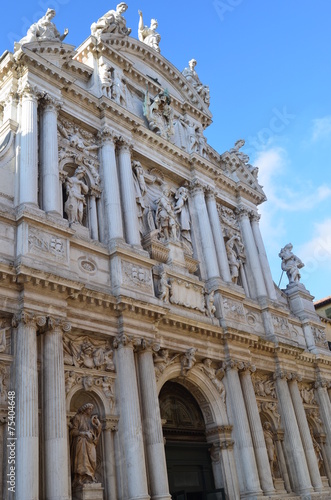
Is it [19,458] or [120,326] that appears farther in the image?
[120,326]

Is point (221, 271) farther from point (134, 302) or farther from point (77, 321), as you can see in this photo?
point (77, 321)

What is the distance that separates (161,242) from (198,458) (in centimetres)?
580

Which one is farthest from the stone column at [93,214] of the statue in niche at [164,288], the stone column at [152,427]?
the stone column at [152,427]

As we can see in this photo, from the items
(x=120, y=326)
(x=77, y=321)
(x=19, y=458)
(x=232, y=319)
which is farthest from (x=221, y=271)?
(x=19, y=458)

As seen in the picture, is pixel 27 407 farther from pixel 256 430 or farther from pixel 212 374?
pixel 256 430

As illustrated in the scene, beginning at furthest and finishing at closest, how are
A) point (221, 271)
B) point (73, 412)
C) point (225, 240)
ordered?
1. point (225, 240)
2. point (221, 271)
3. point (73, 412)

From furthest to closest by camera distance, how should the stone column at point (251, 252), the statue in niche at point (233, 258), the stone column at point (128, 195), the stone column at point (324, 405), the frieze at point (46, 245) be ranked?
the stone column at point (251, 252) → the stone column at point (324, 405) → the statue in niche at point (233, 258) → the stone column at point (128, 195) → the frieze at point (46, 245)

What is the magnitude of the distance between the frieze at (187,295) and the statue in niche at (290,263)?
6688 millimetres

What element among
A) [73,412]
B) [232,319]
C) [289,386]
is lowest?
[73,412]

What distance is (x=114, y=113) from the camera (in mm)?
15664

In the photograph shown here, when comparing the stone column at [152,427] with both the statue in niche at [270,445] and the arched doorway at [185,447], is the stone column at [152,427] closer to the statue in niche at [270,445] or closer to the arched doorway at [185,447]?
the arched doorway at [185,447]

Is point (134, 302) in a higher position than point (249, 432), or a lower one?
higher

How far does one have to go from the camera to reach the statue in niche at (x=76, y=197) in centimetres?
1356

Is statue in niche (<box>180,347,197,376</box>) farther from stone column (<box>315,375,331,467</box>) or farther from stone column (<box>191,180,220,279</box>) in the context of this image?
stone column (<box>315,375,331,467</box>)
